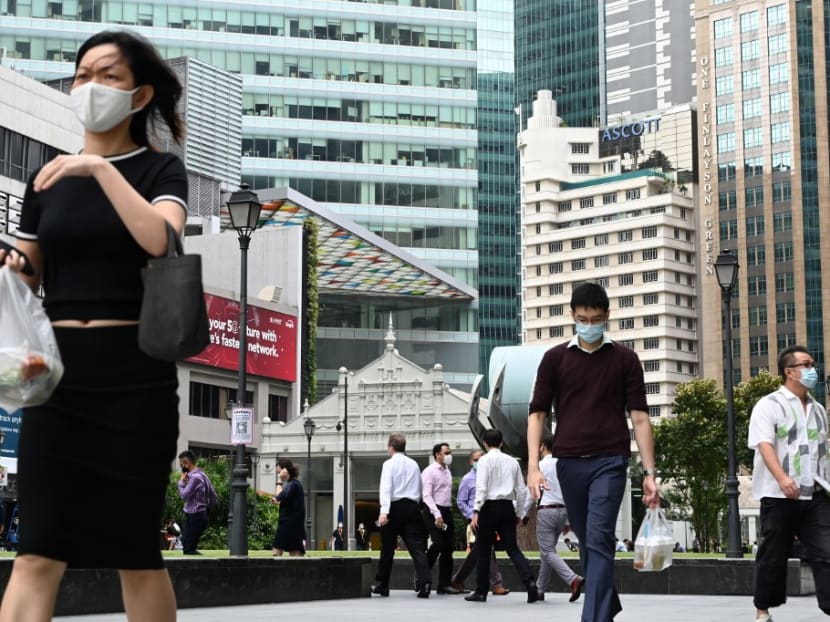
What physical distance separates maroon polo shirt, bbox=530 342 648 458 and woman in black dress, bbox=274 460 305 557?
40.8 feet

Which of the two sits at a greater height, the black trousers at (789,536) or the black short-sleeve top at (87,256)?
the black short-sleeve top at (87,256)

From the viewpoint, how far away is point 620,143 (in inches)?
5984

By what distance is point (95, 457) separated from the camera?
3.75m

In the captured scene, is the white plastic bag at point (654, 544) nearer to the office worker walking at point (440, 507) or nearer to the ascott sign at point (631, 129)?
the office worker walking at point (440, 507)

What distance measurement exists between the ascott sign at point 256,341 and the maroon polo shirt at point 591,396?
5065 cm

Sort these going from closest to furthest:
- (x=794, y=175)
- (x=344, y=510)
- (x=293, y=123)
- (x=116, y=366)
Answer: (x=116, y=366) → (x=344, y=510) → (x=293, y=123) → (x=794, y=175)

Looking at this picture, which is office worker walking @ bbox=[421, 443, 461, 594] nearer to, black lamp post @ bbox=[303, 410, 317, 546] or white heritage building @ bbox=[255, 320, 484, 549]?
black lamp post @ bbox=[303, 410, 317, 546]

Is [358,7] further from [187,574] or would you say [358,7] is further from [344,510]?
[187,574]

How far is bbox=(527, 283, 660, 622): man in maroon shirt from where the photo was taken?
7426 mm


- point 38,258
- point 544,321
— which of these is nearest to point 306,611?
point 38,258

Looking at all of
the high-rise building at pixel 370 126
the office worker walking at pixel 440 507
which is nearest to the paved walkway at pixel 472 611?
the office worker walking at pixel 440 507

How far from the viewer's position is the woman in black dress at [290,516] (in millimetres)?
20141

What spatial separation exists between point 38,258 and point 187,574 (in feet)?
28.1

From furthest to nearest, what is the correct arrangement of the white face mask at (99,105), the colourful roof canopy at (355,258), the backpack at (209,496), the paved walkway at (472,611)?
the colourful roof canopy at (355,258)
the backpack at (209,496)
the paved walkway at (472,611)
the white face mask at (99,105)
